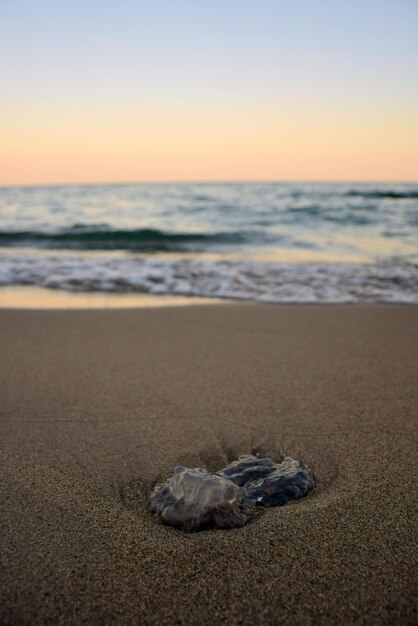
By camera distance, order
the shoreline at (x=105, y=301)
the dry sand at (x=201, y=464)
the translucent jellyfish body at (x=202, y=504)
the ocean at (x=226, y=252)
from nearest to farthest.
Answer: the dry sand at (x=201, y=464) → the translucent jellyfish body at (x=202, y=504) → the shoreline at (x=105, y=301) → the ocean at (x=226, y=252)

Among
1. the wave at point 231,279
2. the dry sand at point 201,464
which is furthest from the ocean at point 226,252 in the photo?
the dry sand at point 201,464

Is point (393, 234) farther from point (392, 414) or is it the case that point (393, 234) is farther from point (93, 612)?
point (93, 612)

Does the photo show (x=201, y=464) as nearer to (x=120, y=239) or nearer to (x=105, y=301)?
(x=105, y=301)

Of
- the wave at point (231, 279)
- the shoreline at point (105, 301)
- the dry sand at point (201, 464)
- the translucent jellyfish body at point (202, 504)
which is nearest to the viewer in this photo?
the dry sand at point (201, 464)

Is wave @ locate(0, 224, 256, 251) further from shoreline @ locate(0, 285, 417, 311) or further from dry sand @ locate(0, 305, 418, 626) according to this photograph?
dry sand @ locate(0, 305, 418, 626)

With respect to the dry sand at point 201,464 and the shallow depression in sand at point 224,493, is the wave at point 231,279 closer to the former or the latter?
the dry sand at point 201,464

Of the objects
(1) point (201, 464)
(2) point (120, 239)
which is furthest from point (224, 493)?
(2) point (120, 239)

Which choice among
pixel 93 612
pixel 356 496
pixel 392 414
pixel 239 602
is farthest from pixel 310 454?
pixel 93 612
